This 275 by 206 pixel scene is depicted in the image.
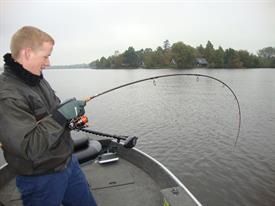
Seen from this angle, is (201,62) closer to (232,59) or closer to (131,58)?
(232,59)

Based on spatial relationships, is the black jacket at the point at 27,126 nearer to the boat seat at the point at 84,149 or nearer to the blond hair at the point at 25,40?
the blond hair at the point at 25,40

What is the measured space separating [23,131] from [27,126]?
55 millimetres

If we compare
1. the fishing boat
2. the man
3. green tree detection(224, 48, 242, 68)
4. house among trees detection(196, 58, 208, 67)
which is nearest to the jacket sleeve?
the man

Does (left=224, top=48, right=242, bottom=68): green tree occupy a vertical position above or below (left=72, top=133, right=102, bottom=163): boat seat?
above

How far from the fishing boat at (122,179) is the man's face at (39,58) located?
261 centimetres

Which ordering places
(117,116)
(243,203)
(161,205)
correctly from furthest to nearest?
(117,116) → (243,203) → (161,205)

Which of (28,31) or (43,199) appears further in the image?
(43,199)

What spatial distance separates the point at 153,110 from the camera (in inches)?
883

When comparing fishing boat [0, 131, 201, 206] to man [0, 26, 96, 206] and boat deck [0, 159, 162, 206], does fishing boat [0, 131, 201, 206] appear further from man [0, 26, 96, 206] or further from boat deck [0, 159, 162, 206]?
man [0, 26, 96, 206]

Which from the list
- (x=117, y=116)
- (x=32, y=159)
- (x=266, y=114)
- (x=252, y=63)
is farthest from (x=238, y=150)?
(x=252, y=63)

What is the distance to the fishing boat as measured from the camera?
15.2 feet

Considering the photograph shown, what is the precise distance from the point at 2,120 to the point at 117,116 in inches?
721

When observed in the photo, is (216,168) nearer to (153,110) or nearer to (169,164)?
(169,164)

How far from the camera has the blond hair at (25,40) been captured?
2.52m
